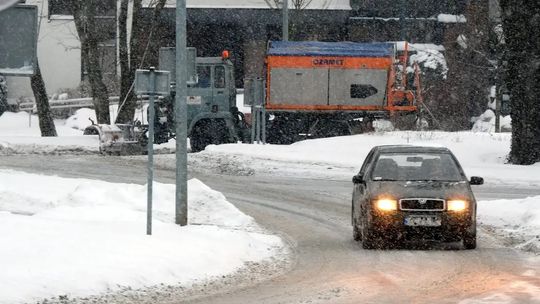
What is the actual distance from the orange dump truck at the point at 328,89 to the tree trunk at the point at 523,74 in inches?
258

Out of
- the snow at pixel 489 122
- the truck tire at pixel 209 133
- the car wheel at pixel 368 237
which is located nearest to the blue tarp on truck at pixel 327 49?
the truck tire at pixel 209 133

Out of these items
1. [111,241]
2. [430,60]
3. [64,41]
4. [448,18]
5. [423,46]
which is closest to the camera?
[111,241]

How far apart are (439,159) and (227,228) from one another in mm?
3437

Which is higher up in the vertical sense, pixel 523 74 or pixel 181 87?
pixel 181 87

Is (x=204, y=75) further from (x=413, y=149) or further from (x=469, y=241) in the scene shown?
(x=469, y=241)

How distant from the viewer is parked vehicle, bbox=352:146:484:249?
50.6 feet

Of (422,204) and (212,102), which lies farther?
(212,102)

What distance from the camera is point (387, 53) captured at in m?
36.6

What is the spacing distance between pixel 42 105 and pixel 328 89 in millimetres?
10288

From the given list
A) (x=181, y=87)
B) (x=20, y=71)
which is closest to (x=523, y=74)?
(x=181, y=87)

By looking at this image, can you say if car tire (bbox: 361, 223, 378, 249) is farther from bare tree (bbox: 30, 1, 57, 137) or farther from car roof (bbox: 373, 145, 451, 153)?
bare tree (bbox: 30, 1, 57, 137)

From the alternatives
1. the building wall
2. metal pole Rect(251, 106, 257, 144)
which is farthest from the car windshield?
the building wall

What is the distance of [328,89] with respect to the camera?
37.0 m

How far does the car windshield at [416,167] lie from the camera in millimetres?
16281
